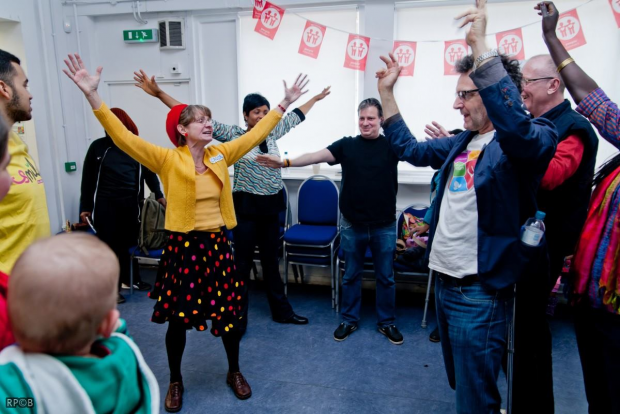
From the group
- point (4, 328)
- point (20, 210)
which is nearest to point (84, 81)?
Result: point (20, 210)

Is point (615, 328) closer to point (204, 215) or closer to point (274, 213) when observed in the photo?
point (204, 215)

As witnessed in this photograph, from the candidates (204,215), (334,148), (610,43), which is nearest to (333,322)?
(334,148)

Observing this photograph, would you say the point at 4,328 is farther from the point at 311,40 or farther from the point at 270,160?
the point at 311,40

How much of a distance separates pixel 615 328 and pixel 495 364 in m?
0.42

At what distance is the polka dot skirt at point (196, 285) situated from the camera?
207 centimetres

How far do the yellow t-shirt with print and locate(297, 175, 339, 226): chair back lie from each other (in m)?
2.33

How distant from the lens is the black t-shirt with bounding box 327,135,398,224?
2.86 m

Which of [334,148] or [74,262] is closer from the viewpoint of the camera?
[74,262]

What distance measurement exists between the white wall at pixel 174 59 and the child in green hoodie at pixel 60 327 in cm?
334

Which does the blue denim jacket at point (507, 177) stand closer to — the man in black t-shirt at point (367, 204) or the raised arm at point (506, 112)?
the raised arm at point (506, 112)

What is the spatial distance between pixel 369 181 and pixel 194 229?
1.29 metres

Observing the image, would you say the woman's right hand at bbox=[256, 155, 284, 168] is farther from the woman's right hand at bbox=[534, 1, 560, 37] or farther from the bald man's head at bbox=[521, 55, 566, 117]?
the woman's right hand at bbox=[534, 1, 560, 37]

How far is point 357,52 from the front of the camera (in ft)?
11.8

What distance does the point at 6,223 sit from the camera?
5.24 feet
